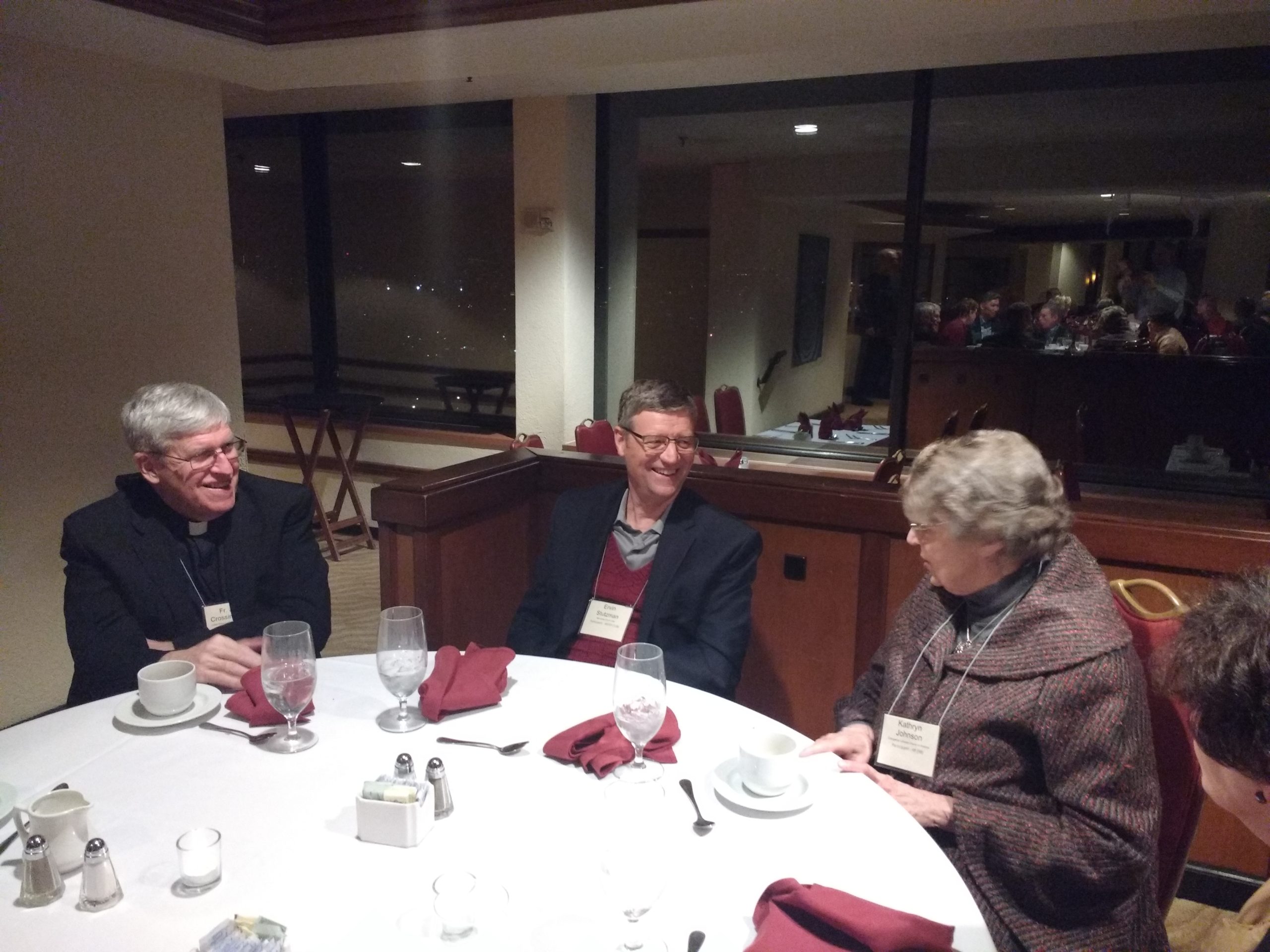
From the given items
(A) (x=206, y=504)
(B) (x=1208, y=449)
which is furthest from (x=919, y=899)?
(B) (x=1208, y=449)

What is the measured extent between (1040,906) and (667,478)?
1135 mm

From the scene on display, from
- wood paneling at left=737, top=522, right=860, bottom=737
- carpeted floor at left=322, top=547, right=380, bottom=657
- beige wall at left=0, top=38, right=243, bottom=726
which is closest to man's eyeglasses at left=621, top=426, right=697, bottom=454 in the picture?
wood paneling at left=737, top=522, right=860, bottom=737

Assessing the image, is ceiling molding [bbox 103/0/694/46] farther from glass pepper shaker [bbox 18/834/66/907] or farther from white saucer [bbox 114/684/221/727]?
glass pepper shaker [bbox 18/834/66/907]

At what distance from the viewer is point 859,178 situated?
16.0ft

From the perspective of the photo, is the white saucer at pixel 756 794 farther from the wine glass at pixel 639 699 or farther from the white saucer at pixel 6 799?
the white saucer at pixel 6 799

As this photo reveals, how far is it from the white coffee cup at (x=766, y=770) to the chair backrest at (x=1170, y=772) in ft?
2.07

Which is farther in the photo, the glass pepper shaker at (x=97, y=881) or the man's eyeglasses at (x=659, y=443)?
the man's eyeglasses at (x=659, y=443)

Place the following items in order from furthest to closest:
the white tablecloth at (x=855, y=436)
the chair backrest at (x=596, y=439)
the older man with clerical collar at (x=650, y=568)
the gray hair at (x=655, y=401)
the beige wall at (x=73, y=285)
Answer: the white tablecloth at (x=855, y=436), the chair backrest at (x=596, y=439), the beige wall at (x=73, y=285), the gray hair at (x=655, y=401), the older man with clerical collar at (x=650, y=568)

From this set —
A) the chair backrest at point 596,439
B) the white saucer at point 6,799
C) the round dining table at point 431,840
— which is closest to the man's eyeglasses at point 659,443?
the round dining table at point 431,840

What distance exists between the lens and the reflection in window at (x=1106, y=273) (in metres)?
4.03

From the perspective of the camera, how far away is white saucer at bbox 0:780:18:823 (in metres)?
1.14

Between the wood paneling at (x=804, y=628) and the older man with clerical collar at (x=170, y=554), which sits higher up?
the older man with clerical collar at (x=170, y=554)

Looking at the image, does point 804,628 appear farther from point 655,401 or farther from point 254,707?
point 254,707

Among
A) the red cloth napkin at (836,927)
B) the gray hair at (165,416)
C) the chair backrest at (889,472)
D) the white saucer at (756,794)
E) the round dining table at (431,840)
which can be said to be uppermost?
the gray hair at (165,416)
